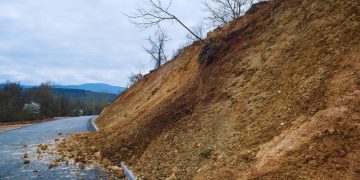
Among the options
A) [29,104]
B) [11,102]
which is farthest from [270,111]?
[11,102]

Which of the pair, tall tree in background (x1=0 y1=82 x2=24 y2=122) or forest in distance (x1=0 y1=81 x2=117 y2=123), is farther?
forest in distance (x1=0 y1=81 x2=117 y2=123)

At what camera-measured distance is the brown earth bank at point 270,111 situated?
454 centimetres

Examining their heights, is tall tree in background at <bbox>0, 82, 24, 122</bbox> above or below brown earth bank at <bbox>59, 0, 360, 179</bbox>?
above

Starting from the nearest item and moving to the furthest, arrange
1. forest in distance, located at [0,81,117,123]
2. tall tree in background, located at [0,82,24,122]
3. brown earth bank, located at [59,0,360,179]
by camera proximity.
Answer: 1. brown earth bank, located at [59,0,360,179]
2. tall tree in background, located at [0,82,24,122]
3. forest in distance, located at [0,81,117,123]

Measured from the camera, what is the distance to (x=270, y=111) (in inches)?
247

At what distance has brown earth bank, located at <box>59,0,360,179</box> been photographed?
14.9 feet

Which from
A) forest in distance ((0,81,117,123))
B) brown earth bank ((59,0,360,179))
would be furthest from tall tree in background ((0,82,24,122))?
brown earth bank ((59,0,360,179))

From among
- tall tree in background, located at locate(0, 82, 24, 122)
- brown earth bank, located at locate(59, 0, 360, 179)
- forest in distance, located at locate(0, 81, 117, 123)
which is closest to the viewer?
brown earth bank, located at locate(59, 0, 360, 179)

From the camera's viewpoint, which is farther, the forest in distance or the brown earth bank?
the forest in distance

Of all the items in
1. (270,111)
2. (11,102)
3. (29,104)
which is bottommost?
(270,111)

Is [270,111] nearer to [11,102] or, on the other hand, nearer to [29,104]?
[29,104]

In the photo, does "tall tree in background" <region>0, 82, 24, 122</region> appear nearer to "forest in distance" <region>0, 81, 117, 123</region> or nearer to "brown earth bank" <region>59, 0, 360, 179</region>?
"forest in distance" <region>0, 81, 117, 123</region>

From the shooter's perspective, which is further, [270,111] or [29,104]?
[29,104]

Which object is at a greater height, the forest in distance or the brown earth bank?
the forest in distance
